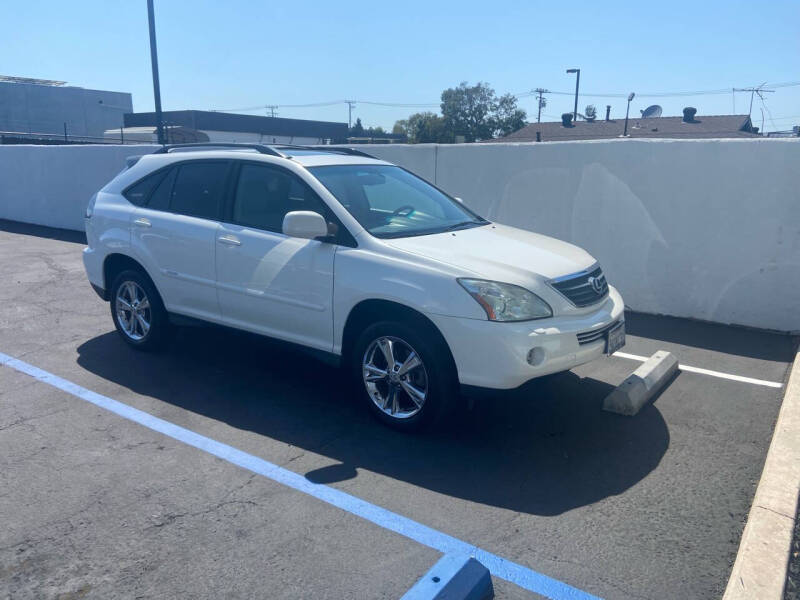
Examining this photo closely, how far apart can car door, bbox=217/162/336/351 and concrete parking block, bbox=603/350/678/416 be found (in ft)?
6.77

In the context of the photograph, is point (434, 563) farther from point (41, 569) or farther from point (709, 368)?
point (709, 368)

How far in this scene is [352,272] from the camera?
4.50 meters

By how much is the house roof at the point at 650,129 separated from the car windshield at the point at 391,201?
118ft

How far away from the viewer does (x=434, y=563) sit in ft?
10.1

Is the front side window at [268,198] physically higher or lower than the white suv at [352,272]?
higher

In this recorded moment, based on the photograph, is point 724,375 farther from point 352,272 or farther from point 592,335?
point 352,272

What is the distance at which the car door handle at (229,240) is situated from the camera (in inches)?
202

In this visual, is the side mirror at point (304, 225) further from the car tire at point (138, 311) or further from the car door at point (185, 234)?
the car tire at point (138, 311)

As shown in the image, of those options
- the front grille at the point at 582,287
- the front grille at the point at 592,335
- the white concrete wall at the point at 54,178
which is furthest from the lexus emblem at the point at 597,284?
the white concrete wall at the point at 54,178

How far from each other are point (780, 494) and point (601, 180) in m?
4.85

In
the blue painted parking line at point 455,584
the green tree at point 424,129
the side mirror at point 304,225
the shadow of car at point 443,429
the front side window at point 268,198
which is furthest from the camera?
the green tree at point 424,129

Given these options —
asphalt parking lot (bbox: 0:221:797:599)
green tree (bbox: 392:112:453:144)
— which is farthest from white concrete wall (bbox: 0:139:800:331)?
green tree (bbox: 392:112:453:144)

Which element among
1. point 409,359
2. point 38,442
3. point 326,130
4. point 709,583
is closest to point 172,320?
point 38,442

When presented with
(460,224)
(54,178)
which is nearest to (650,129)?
(54,178)
